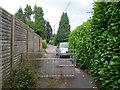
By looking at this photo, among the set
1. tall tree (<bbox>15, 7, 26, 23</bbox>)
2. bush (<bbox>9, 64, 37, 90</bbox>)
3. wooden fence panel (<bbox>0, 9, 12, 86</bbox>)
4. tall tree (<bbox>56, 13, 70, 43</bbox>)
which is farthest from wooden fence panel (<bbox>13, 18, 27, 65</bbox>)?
tall tree (<bbox>56, 13, 70, 43</bbox>)

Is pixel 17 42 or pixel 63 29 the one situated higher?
pixel 63 29

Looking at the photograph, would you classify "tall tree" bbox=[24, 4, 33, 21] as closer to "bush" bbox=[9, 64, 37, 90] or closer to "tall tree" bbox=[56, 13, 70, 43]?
"tall tree" bbox=[56, 13, 70, 43]

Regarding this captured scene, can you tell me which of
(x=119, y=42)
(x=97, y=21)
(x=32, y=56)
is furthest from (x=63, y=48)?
(x=119, y=42)

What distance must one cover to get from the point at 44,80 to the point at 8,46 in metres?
2.52

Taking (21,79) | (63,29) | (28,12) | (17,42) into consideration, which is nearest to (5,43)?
(21,79)

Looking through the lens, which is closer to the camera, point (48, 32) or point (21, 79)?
point (21, 79)

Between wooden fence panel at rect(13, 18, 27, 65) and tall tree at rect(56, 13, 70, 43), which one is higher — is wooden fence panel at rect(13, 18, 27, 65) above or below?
below

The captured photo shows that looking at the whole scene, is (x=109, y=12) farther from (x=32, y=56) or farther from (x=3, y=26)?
(x=32, y=56)

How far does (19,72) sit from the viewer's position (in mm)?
7715

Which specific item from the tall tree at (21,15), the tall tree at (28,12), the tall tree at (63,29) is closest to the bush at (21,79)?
the tall tree at (21,15)

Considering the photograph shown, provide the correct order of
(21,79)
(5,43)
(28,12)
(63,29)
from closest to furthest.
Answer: (5,43) < (21,79) < (63,29) < (28,12)

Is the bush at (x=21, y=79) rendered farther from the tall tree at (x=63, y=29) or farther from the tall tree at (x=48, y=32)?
the tall tree at (x=48, y=32)

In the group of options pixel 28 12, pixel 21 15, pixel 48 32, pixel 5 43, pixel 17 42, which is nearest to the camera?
pixel 5 43

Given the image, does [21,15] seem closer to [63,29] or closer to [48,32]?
[63,29]
